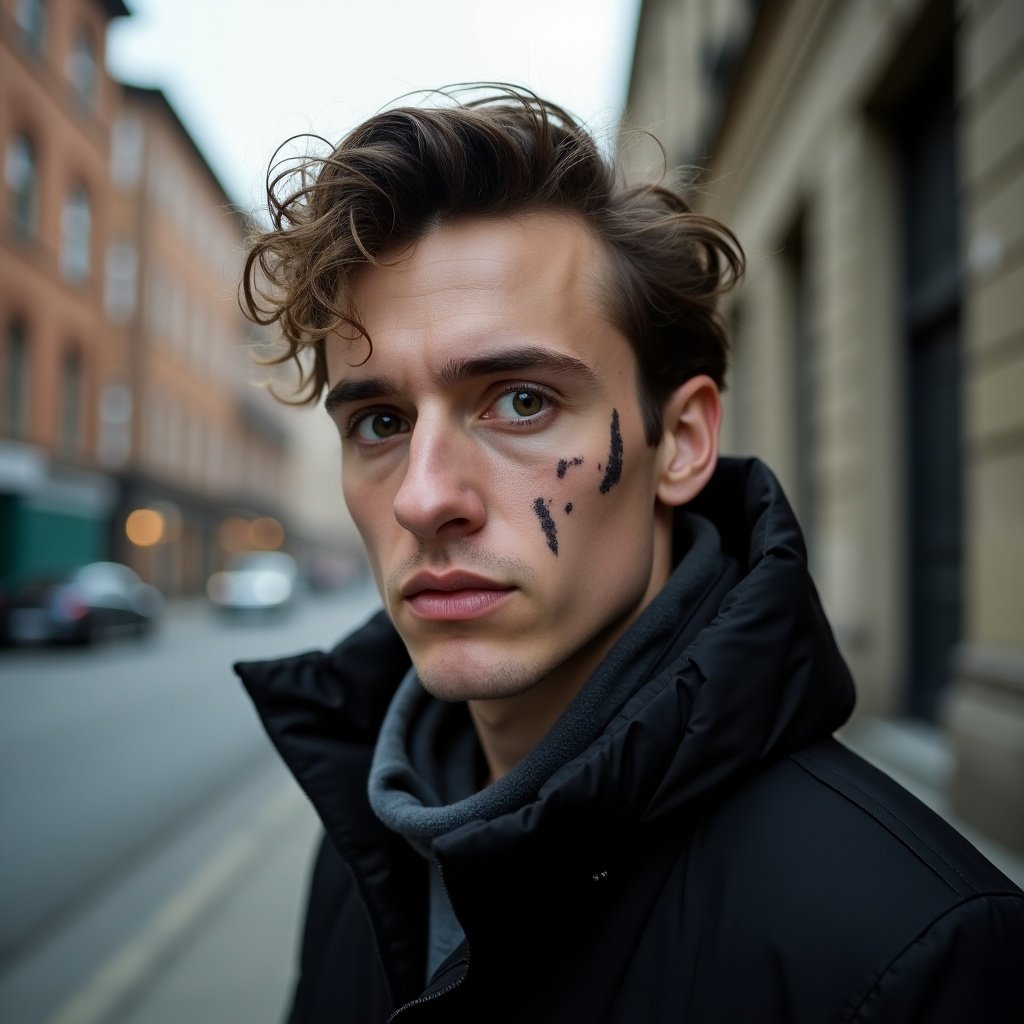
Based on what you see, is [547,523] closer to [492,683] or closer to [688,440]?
[492,683]

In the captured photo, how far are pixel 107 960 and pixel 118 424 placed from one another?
31050mm

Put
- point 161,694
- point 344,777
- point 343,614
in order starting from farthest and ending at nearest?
point 343,614 < point 161,694 < point 344,777

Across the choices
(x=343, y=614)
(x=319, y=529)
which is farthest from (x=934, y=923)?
(x=319, y=529)

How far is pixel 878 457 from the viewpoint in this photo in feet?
23.9

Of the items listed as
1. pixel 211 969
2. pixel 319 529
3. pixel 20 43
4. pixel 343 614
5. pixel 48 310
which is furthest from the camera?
pixel 319 529

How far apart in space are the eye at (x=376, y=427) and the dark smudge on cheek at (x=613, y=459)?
0.36 metres

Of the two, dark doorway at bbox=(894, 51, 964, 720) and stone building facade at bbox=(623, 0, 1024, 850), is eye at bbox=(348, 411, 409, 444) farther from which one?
dark doorway at bbox=(894, 51, 964, 720)

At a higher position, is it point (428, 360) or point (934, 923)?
point (428, 360)

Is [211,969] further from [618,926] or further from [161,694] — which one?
[161,694]

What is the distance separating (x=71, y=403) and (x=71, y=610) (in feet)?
41.3

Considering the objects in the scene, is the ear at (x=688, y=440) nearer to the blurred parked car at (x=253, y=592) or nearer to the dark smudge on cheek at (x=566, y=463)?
the dark smudge on cheek at (x=566, y=463)

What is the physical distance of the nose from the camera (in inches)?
53.7

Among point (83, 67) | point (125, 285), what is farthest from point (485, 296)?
point (125, 285)

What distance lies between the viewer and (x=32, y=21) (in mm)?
21844
